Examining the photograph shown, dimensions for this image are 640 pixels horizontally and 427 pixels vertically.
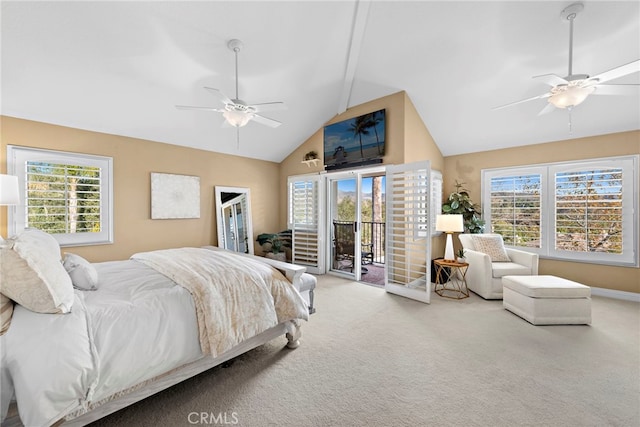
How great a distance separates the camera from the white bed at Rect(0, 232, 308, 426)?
3.76 ft

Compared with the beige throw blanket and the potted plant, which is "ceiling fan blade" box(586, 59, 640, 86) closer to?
the potted plant

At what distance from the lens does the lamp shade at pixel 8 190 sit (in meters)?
2.48

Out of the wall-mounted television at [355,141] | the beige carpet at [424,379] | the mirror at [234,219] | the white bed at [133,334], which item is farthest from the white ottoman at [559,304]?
the mirror at [234,219]

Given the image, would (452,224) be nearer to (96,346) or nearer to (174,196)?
(96,346)

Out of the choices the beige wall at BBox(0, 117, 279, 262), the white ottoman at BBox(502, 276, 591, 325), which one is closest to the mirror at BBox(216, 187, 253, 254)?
the beige wall at BBox(0, 117, 279, 262)

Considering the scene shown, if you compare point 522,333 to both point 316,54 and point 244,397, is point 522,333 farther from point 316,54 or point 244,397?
point 316,54

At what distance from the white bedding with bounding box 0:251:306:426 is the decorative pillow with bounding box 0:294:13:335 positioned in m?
0.02

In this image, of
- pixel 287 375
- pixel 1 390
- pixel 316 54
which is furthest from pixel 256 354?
pixel 316 54

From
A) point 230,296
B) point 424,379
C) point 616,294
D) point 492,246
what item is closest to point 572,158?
point 492,246

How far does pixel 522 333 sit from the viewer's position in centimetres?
269

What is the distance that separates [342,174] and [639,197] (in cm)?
418

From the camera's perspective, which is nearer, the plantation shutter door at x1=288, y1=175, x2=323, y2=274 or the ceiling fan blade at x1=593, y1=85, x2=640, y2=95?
the ceiling fan blade at x1=593, y1=85, x2=640, y2=95

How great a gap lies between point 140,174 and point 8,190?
1.53 meters

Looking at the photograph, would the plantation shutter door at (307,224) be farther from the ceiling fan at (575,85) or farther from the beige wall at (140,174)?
the ceiling fan at (575,85)
